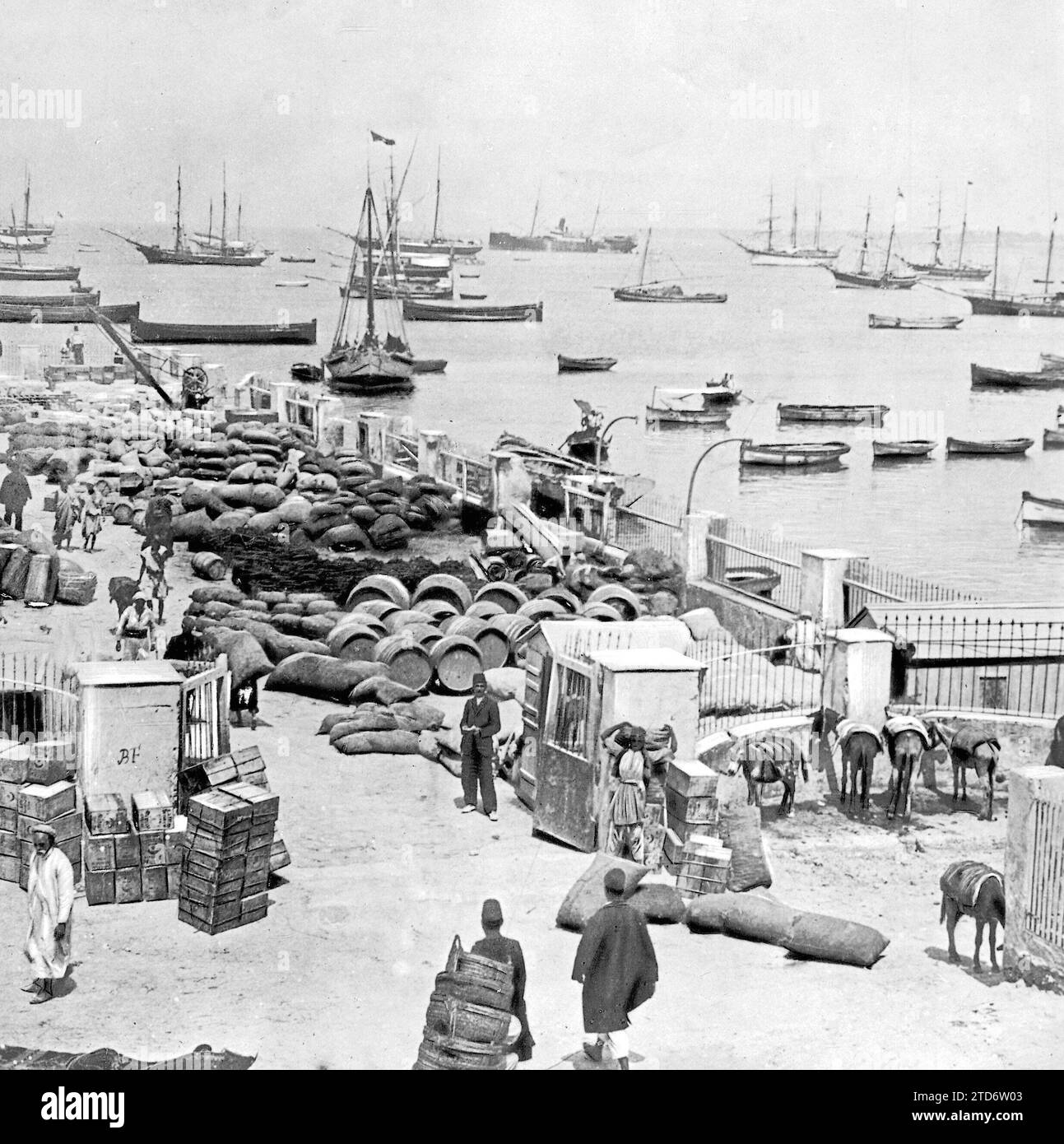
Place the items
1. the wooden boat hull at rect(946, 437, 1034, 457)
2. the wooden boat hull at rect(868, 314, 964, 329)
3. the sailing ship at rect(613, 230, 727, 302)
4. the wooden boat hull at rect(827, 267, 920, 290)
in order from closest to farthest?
the wooden boat hull at rect(946, 437, 1034, 457), the wooden boat hull at rect(868, 314, 964, 329), the sailing ship at rect(613, 230, 727, 302), the wooden boat hull at rect(827, 267, 920, 290)

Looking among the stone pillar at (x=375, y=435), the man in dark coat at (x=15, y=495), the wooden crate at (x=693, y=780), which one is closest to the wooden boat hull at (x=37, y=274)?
the stone pillar at (x=375, y=435)

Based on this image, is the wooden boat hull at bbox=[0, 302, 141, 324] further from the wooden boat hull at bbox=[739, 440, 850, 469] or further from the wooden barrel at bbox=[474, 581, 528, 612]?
the wooden barrel at bbox=[474, 581, 528, 612]

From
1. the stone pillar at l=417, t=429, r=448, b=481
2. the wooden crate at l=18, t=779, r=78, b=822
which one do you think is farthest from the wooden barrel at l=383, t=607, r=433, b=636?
the stone pillar at l=417, t=429, r=448, b=481

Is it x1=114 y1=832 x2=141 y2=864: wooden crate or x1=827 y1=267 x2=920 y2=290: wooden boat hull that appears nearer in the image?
x1=114 y1=832 x2=141 y2=864: wooden crate

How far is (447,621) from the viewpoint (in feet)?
66.6

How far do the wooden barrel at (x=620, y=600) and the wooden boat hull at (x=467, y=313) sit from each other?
360ft

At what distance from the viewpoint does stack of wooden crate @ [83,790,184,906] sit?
11797mm

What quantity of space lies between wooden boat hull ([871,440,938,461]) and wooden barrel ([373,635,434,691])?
5942 cm

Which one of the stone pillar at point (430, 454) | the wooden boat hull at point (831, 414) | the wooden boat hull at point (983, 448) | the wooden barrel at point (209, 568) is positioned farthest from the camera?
the wooden boat hull at point (831, 414)

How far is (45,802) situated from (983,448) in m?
68.9

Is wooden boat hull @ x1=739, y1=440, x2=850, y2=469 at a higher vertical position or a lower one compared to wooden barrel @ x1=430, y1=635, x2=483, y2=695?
lower

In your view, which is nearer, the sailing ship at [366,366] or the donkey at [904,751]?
the donkey at [904,751]

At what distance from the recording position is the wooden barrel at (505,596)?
22172 millimetres

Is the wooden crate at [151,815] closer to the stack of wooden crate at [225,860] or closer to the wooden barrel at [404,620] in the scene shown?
the stack of wooden crate at [225,860]
